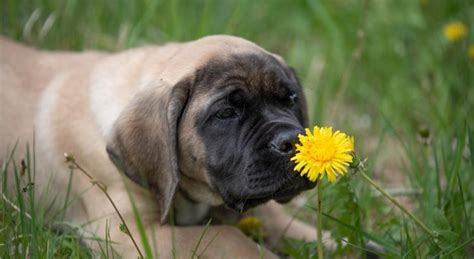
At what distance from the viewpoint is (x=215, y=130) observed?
4102 millimetres

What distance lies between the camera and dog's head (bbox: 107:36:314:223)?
12.9 ft

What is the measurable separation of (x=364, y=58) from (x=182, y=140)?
3.48 m

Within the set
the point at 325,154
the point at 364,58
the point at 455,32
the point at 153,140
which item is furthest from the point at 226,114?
the point at 364,58

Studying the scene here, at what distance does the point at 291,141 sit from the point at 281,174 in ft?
0.54

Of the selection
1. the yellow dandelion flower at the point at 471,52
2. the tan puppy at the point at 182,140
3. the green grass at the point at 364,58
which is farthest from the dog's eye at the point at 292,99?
the yellow dandelion flower at the point at 471,52

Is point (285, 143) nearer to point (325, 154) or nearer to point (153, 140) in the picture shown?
point (153, 140)

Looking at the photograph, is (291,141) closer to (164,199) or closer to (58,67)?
(164,199)

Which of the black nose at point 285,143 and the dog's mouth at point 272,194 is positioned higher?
the black nose at point 285,143

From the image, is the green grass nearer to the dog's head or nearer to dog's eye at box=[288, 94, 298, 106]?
the dog's head

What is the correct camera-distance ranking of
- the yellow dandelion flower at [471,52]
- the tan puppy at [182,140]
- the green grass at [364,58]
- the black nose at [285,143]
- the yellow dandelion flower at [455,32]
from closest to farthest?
1. the black nose at [285,143]
2. the tan puppy at [182,140]
3. the green grass at [364,58]
4. the yellow dandelion flower at [471,52]
5. the yellow dandelion flower at [455,32]

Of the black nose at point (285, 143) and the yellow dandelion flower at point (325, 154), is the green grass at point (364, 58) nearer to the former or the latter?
the black nose at point (285, 143)

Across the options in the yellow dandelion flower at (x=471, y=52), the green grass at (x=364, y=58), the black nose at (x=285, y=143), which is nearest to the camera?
the black nose at (x=285, y=143)

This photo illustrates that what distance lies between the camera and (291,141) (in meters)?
3.86

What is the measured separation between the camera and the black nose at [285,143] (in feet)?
12.7
